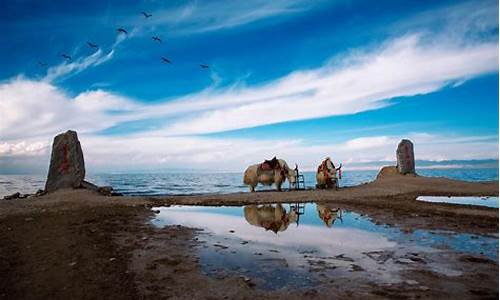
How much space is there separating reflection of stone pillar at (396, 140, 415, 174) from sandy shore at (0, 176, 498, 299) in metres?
18.4

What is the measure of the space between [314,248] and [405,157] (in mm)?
28221

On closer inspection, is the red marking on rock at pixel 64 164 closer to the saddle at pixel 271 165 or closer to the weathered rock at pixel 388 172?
the saddle at pixel 271 165

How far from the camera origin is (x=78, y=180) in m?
25.3

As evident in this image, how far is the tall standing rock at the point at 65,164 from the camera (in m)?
24.9

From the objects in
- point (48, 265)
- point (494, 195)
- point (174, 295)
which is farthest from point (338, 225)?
point (494, 195)

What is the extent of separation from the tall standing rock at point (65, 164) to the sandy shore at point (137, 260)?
822cm

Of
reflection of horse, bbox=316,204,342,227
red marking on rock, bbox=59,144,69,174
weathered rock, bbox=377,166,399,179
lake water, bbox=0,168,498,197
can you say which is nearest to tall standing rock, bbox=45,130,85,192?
red marking on rock, bbox=59,144,69,174

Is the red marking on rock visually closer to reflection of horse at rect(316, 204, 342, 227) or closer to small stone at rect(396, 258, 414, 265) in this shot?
reflection of horse at rect(316, 204, 342, 227)

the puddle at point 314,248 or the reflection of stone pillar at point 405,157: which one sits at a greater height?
the reflection of stone pillar at point 405,157

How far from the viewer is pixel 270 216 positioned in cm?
1491

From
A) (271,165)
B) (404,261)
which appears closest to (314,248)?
(404,261)

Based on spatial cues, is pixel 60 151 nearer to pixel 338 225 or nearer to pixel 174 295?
pixel 338 225

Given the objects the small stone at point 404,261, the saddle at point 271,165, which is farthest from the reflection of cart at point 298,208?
the saddle at point 271,165

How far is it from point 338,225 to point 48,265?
8.56 meters
